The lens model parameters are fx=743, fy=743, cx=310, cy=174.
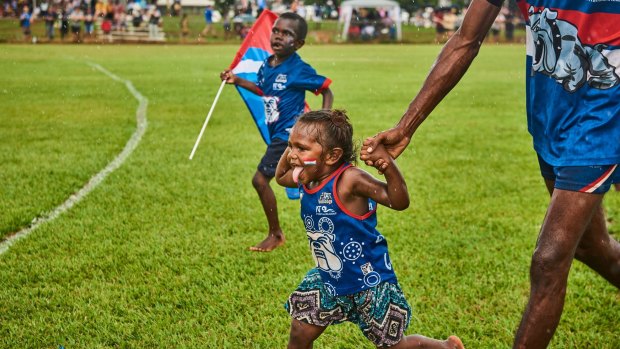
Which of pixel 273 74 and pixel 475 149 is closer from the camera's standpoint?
pixel 273 74

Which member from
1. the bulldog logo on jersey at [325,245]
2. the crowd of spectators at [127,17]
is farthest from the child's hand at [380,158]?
the crowd of spectators at [127,17]

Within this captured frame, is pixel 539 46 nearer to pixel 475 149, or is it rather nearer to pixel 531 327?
pixel 531 327

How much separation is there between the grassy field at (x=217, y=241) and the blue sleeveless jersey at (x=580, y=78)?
1.25 m

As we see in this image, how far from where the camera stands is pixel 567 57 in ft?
9.12

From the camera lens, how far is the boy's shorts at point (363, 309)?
2.92 metres

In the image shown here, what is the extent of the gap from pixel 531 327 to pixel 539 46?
107cm

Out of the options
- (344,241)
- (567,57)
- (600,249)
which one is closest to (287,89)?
(344,241)

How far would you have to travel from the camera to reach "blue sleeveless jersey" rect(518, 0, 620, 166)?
8.80ft

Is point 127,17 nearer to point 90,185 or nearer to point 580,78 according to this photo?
point 90,185

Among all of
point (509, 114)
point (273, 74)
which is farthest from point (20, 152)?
point (509, 114)

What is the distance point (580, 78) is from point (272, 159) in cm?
295

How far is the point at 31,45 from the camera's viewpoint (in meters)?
32.8

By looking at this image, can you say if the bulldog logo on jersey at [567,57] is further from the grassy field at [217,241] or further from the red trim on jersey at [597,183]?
the grassy field at [217,241]

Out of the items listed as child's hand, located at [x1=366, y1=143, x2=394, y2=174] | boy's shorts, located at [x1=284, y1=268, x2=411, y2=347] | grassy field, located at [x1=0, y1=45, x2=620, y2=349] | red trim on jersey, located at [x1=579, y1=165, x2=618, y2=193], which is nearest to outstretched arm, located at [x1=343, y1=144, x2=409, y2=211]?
child's hand, located at [x1=366, y1=143, x2=394, y2=174]
